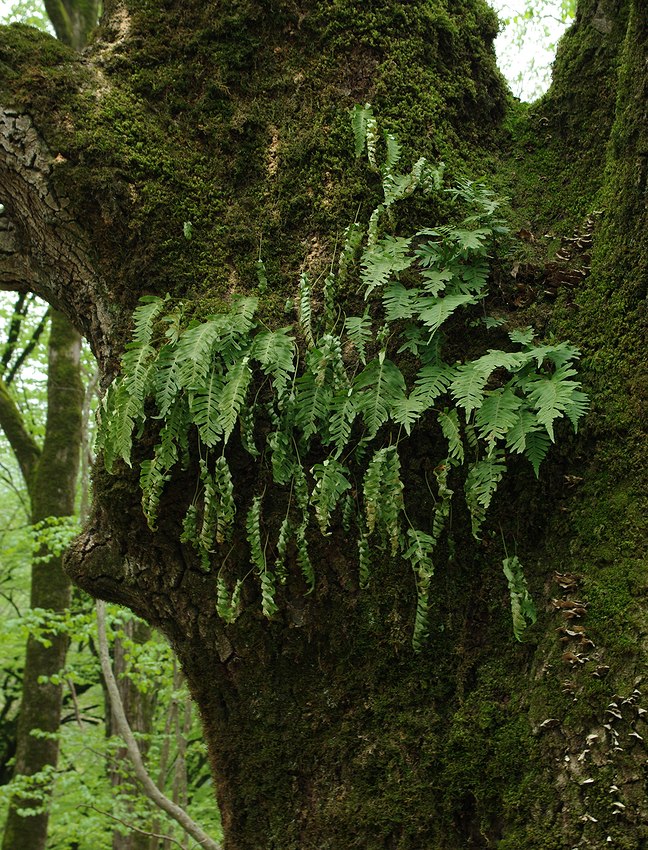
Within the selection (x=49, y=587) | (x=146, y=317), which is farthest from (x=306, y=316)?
(x=49, y=587)

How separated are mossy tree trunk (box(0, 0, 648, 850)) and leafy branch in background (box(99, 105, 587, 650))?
0.38 ft

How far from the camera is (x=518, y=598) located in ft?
7.88

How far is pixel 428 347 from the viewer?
271 centimetres

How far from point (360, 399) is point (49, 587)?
912cm

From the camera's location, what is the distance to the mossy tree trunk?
7.74ft

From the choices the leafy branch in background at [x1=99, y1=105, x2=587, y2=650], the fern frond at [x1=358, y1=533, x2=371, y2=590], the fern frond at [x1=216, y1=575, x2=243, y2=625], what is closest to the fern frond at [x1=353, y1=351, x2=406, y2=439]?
the leafy branch in background at [x1=99, y1=105, x2=587, y2=650]

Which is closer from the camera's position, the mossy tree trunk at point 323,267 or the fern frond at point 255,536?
the mossy tree trunk at point 323,267

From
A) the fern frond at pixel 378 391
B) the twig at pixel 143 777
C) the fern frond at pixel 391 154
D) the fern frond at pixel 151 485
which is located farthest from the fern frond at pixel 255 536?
the twig at pixel 143 777

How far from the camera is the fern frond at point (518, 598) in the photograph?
2.40 meters

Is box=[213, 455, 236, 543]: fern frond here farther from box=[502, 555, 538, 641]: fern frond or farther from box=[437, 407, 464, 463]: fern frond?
box=[502, 555, 538, 641]: fern frond

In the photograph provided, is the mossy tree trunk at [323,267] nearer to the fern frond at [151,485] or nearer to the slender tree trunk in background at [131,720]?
the fern frond at [151,485]

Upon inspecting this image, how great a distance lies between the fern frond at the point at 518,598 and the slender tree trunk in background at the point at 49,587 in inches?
323

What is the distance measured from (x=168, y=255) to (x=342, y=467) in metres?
1.27

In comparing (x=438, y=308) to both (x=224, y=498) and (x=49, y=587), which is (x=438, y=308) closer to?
(x=224, y=498)
